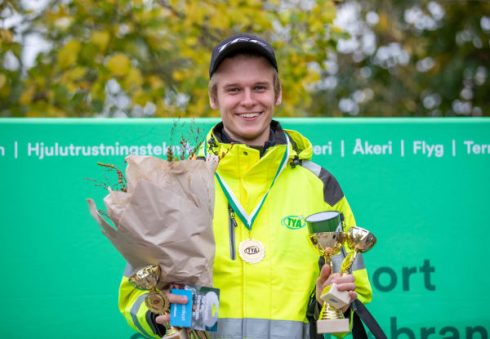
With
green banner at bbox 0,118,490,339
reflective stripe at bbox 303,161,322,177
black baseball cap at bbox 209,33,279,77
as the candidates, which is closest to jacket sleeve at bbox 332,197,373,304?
reflective stripe at bbox 303,161,322,177

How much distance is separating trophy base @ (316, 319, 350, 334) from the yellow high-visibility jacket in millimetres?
168

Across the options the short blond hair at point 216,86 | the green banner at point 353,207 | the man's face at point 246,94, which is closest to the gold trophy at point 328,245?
the man's face at point 246,94

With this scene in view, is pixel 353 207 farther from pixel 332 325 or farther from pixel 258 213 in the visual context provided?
pixel 332 325

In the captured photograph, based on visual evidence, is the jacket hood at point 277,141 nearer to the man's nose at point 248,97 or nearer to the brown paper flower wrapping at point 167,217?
the man's nose at point 248,97

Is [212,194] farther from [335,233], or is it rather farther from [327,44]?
[327,44]

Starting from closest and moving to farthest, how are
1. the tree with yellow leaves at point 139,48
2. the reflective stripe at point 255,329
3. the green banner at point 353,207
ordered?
1. the reflective stripe at point 255,329
2. the green banner at point 353,207
3. the tree with yellow leaves at point 139,48

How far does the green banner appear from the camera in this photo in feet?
13.9

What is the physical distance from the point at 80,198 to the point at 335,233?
2.00m

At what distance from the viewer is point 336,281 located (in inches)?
105

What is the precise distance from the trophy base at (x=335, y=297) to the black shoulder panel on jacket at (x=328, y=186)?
0.42 m

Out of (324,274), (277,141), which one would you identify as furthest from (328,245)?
(277,141)

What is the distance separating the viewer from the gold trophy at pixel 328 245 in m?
2.66

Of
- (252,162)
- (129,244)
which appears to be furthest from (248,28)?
(129,244)

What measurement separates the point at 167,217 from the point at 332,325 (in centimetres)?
68
